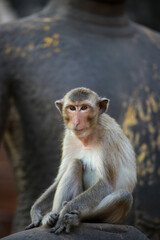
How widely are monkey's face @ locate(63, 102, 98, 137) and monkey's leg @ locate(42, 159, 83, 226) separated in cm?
25

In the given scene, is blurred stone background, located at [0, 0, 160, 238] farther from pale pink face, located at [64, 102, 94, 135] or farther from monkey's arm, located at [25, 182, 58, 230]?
pale pink face, located at [64, 102, 94, 135]

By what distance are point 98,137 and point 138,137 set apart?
1956 millimetres

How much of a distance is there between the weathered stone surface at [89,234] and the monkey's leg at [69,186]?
0.87 feet

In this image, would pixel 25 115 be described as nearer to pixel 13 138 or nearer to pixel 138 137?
pixel 13 138

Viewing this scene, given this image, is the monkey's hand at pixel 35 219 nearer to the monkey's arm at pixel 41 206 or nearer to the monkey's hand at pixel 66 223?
the monkey's arm at pixel 41 206

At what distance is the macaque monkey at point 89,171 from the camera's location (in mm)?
4270

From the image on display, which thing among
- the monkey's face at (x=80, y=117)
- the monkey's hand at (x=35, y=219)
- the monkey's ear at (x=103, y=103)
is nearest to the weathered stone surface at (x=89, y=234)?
the monkey's hand at (x=35, y=219)

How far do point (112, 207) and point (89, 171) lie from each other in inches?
14.9

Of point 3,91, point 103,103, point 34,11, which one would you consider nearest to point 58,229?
point 103,103

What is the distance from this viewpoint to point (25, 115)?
21.1ft

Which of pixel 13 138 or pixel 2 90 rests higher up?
pixel 2 90

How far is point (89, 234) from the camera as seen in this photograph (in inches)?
163

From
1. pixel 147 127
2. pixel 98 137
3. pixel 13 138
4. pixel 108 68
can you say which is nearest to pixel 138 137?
pixel 147 127

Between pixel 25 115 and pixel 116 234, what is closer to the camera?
pixel 116 234
